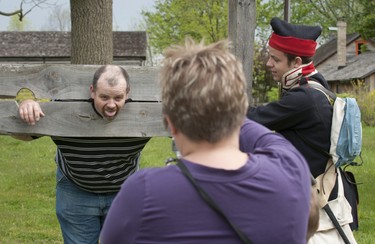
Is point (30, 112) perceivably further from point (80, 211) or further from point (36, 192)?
point (36, 192)

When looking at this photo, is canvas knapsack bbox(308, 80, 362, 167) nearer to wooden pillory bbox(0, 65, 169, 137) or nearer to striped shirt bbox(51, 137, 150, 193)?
wooden pillory bbox(0, 65, 169, 137)

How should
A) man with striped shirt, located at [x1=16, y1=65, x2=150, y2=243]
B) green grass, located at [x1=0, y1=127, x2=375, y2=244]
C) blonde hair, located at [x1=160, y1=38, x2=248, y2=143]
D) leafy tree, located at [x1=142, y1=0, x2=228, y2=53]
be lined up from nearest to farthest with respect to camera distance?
1. blonde hair, located at [x1=160, y1=38, x2=248, y2=143]
2. man with striped shirt, located at [x1=16, y1=65, x2=150, y2=243]
3. green grass, located at [x1=0, y1=127, x2=375, y2=244]
4. leafy tree, located at [x1=142, y1=0, x2=228, y2=53]

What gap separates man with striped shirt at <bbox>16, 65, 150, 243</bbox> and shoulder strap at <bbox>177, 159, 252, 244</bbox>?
1980mm

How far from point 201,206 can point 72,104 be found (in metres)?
2.29

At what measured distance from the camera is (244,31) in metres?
4.74

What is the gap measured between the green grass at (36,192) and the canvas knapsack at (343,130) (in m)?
3.61

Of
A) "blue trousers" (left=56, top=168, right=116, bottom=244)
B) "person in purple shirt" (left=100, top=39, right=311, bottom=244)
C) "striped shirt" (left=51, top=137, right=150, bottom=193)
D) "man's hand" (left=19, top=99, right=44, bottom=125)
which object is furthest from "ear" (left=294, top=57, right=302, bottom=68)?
"person in purple shirt" (left=100, top=39, right=311, bottom=244)

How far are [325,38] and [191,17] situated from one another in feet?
125

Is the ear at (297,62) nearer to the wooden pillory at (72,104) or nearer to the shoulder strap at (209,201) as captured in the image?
the wooden pillory at (72,104)

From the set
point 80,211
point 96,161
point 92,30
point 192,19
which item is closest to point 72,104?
point 96,161

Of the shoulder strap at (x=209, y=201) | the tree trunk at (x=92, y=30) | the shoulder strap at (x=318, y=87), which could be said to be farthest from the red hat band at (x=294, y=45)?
the tree trunk at (x=92, y=30)

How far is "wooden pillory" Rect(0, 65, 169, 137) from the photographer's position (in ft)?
13.3

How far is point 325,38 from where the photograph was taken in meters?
72.5

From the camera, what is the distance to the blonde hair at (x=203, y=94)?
1.98 m
